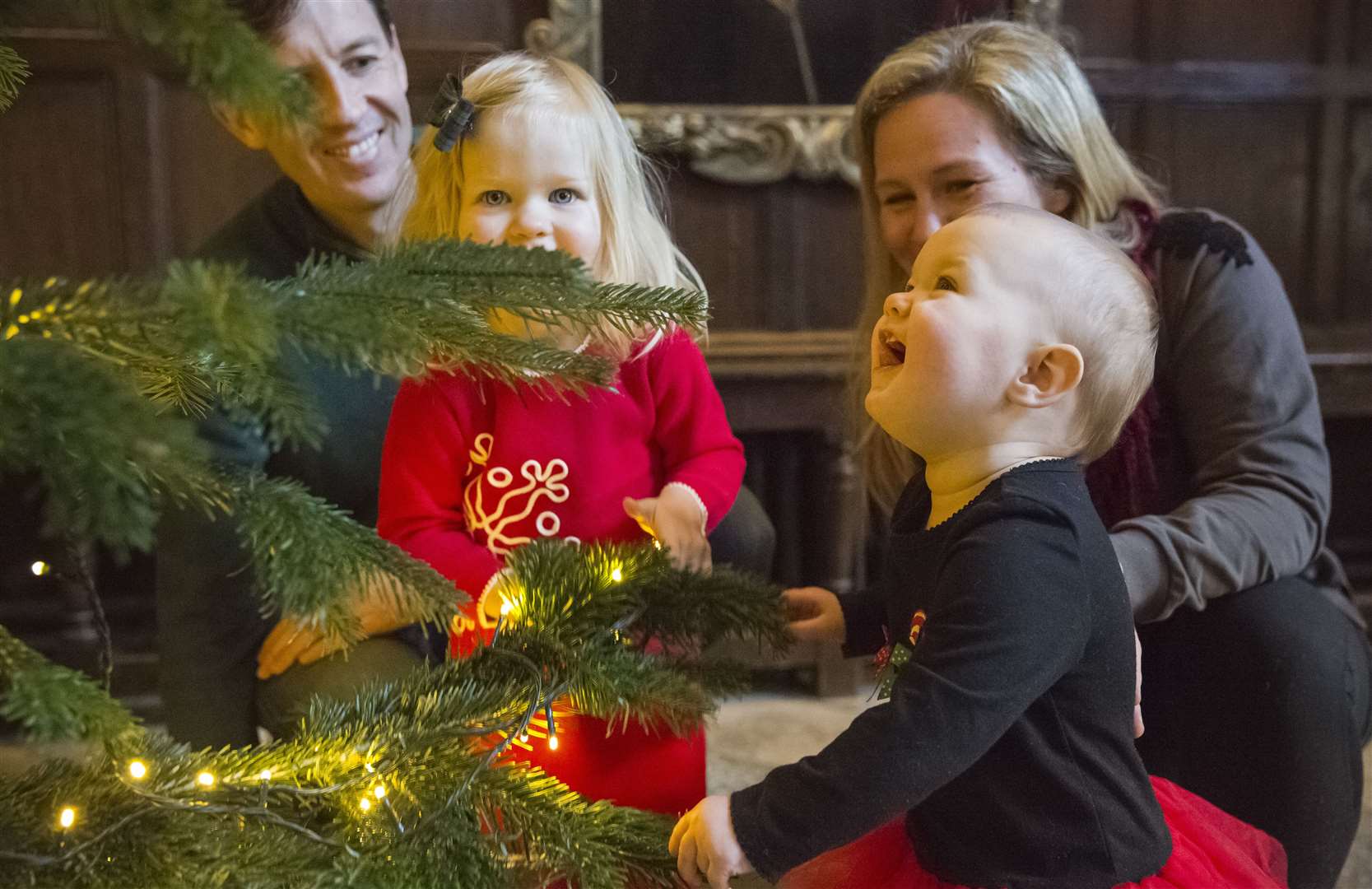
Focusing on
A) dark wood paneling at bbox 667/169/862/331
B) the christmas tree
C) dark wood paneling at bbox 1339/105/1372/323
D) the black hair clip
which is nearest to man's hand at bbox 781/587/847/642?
the christmas tree

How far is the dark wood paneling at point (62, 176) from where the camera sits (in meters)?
1.90

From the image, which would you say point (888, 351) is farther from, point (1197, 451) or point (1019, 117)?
point (1197, 451)

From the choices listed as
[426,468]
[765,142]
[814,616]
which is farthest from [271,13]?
[765,142]

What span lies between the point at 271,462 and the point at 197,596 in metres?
0.17

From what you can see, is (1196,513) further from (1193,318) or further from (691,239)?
(691,239)

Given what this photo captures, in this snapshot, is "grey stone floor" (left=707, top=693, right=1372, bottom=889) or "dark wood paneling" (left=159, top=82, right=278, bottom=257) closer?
"grey stone floor" (left=707, top=693, right=1372, bottom=889)

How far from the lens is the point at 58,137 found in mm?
1909

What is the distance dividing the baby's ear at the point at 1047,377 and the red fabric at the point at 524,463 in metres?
0.31

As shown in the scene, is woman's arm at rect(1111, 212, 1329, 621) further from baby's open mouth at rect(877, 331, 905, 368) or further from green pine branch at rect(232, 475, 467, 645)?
green pine branch at rect(232, 475, 467, 645)

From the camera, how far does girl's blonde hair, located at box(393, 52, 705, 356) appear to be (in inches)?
37.2

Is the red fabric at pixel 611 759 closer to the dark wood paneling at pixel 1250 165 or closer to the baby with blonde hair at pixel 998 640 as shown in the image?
the baby with blonde hair at pixel 998 640

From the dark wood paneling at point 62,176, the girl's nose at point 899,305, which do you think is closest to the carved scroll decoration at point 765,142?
the dark wood paneling at point 62,176

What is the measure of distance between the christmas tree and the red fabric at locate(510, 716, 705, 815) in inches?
0.7

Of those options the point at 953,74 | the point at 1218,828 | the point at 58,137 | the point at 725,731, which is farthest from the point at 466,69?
the point at 58,137
